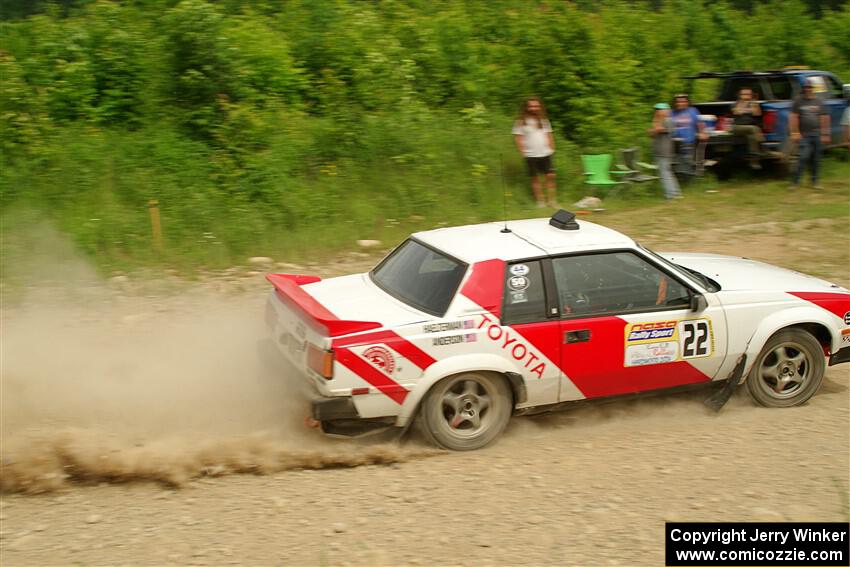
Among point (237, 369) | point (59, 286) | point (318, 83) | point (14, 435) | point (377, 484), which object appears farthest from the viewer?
point (318, 83)

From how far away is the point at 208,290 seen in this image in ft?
32.3

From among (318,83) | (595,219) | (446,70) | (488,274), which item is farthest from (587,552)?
(446,70)

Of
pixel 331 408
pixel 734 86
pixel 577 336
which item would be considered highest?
pixel 734 86

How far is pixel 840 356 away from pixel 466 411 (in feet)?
9.81

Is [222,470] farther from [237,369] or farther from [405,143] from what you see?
[405,143]

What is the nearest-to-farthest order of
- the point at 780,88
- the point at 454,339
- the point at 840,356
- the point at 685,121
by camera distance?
the point at 454,339 → the point at 840,356 → the point at 685,121 → the point at 780,88

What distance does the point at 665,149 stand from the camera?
1378cm

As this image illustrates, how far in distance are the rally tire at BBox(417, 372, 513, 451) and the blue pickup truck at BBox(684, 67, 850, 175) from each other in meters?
9.75

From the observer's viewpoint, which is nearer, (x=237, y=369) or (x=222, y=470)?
(x=222, y=470)

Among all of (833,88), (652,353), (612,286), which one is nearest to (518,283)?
(612,286)

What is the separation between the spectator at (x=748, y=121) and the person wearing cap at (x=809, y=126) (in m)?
0.58

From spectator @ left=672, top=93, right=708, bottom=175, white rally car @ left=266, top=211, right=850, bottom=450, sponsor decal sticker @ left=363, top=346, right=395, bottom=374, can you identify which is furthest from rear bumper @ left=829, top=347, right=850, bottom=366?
spectator @ left=672, top=93, right=708, bottom=175

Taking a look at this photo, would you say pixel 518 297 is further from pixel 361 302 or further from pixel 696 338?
pixel 696 338

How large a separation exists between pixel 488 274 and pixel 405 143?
7.34 metres
